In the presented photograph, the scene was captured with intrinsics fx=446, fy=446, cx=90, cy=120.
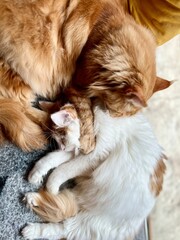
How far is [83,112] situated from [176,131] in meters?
0.82

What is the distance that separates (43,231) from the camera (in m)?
1.42

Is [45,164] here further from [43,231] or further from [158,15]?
[158,15]

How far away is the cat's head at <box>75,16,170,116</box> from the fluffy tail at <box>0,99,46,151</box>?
201 millimetres

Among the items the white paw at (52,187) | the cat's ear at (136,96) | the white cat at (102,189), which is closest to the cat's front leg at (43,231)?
the white cat at (102,189)

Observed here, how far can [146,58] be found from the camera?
1.35 metres

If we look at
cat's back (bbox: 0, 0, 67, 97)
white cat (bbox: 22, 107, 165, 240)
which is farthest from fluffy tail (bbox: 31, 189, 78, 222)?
cat's back (bbox: 0, 0, 67, 97)

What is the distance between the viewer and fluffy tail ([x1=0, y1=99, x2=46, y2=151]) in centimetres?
133

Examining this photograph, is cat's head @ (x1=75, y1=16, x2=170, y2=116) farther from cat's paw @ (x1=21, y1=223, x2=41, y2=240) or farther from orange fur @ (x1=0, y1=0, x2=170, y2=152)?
cat's paw @ (x1=21, y1=223, x2=41, y2=240)

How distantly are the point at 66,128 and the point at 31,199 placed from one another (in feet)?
0.81

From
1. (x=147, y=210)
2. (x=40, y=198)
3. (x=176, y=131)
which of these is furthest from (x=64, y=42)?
(x=176, y=131)

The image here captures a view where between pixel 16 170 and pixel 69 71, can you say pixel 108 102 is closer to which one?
pixel 69 71

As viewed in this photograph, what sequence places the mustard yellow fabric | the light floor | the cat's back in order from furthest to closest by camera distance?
1. the light floor
2. the mustard yellow fabric
3. the cat's back

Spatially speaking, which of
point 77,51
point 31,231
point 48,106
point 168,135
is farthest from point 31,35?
point 168,135

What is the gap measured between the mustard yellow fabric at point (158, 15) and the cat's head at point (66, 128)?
374 mm
